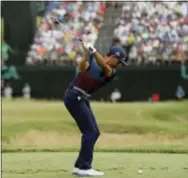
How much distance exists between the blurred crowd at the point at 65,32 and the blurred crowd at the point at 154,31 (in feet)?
4.14

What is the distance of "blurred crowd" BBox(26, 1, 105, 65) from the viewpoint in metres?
25.6

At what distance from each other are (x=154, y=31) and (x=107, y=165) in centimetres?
1688

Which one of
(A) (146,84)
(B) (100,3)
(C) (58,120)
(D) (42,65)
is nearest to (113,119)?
(C) (58,120)

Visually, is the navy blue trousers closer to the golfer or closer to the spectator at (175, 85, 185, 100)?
the golfer

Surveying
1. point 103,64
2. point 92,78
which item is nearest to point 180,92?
point 92,78

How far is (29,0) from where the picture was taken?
90.3ft

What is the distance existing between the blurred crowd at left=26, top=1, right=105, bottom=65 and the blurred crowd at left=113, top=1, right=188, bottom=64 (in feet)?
4.14

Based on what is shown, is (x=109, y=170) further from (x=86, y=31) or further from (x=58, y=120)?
(x=86, y=31)

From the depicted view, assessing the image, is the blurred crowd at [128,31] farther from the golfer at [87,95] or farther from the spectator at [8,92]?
the golfer at [87,95]

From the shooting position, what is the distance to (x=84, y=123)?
7.66m

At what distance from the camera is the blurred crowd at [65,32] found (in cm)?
2556

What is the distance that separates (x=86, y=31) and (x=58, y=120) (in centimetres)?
1038

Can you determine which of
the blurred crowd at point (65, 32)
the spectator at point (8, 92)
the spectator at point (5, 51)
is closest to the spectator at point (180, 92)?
the blurred crowd at point (65, 32)

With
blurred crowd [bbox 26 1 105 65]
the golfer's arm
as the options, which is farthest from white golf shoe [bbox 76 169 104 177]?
blurred crowd [bbox 26 1 105 65]
